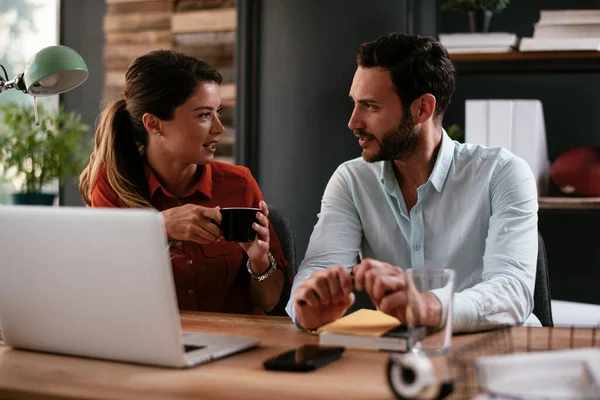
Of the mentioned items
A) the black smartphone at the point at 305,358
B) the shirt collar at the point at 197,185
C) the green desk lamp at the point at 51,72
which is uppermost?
the green desk lamp at the point at 51,72

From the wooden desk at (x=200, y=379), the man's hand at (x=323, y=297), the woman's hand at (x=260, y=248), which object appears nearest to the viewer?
the wooden desk at (x=200, y=379)

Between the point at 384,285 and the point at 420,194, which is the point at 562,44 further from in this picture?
the point at 384,285

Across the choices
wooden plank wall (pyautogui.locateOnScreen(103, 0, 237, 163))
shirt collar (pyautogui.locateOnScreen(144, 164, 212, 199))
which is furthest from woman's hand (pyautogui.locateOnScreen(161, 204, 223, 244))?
wooden plank wall (pyautogui.locateOnScreen(103, 0, 237, 163))

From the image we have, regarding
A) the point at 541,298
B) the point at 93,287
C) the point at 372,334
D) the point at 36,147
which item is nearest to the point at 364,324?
the point at 372,334

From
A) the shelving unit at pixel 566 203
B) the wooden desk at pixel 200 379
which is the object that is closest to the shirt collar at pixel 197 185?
the wooden desk at pixel 200 379

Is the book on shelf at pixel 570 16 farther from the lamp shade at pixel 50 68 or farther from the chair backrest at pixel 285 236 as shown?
the lamp shade at pixel 50 68

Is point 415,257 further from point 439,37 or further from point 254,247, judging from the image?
point 439,37

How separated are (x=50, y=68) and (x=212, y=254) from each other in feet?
2.20

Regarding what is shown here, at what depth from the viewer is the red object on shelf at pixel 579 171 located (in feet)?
8.64

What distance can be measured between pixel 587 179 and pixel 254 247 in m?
1.24

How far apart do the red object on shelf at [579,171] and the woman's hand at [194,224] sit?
1.34 m

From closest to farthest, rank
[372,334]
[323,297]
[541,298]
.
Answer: [372,334], [323,297], [541,298]

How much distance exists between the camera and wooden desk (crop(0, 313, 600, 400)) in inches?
44.5

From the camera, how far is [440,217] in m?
2.03
